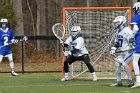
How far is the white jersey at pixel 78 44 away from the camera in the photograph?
1644cm

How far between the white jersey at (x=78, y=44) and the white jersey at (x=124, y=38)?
174 cm

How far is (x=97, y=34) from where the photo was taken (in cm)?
1770

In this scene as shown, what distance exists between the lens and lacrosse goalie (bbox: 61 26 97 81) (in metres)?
16.5

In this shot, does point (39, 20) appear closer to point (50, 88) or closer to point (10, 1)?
point (10, 1)

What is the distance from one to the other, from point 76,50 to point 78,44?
0.18m

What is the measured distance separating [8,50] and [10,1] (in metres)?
Result: 16.6

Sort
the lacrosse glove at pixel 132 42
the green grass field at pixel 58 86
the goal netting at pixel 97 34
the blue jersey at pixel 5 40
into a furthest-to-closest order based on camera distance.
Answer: the blue jersey at pixel 5 40 < the goal netting at pixel 97 34 < the lacrosse glove at pixel 132 42 < the green grass field at pixel 58 86

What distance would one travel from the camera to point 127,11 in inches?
678

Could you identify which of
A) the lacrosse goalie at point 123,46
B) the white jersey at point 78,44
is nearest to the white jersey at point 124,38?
the lacrosse goalie at point 123,46

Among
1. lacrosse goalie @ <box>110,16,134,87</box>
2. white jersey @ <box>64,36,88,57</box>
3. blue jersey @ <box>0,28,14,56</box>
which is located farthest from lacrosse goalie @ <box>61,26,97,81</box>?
blue jersey @ <box>0,28,14,56</box>

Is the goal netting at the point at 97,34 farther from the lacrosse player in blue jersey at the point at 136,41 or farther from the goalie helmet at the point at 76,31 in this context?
the lacrosse player in blue jersey at the point at 136,41

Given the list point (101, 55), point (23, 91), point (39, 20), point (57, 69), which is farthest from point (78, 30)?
point (39, 20)

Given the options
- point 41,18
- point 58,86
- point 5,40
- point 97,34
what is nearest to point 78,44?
point 97,34

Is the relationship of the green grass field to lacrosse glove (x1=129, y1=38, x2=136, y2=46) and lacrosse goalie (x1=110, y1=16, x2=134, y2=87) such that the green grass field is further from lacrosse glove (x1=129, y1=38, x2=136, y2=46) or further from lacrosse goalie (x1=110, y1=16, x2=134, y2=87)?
lacrosse glove (x1=129, y1=38, x2=136, y2=46)
